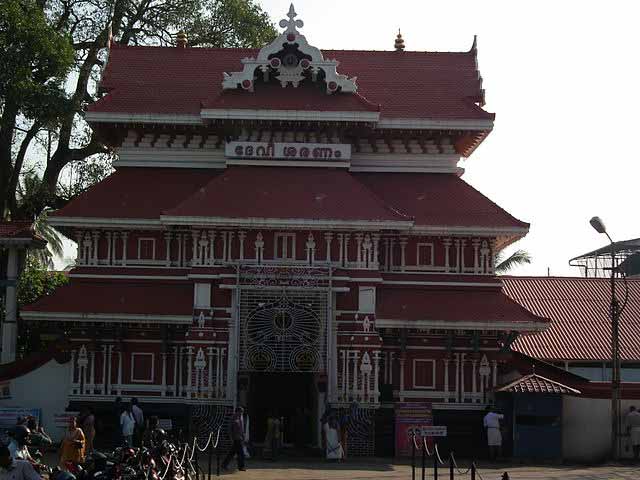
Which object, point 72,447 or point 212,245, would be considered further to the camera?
point 212,245

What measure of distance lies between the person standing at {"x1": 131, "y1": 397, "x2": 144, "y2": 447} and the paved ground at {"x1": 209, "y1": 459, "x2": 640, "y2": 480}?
115 inches

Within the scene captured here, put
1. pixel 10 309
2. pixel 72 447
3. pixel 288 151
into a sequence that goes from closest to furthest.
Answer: pixel 72 447
pixel 288 151
pixel 10 309

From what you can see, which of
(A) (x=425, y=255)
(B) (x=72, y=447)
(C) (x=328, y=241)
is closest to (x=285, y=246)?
(C) (x=328, y=241)

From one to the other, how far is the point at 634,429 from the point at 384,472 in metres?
7.08

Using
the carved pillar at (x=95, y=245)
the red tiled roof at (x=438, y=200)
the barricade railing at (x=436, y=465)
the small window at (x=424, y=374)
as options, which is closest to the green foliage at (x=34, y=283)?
the carved pillar at (x=95, y=245)

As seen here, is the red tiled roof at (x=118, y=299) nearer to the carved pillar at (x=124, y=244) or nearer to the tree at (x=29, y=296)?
the carved pillar at (x=124, y=244)

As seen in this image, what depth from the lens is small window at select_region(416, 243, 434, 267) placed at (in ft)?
98.2

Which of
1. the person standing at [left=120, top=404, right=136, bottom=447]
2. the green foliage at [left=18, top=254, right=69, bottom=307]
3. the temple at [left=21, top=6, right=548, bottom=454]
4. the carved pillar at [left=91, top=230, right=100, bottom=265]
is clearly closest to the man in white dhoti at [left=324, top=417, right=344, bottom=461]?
the temple at [left=21, top=6, right=548, bottom=454]

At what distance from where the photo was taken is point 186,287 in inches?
1163

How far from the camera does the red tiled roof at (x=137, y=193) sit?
29.7 m

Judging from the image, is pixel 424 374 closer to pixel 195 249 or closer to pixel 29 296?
pixel 195 249

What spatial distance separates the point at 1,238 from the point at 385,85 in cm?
1159

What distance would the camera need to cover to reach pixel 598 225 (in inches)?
1057

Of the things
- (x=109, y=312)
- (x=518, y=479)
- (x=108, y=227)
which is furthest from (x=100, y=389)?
(x=518, y=479)
